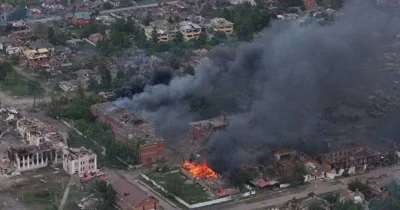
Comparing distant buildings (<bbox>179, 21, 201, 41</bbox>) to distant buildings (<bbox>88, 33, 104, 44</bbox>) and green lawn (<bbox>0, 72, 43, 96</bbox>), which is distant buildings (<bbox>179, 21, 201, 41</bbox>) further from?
green lawn (<bbox>0, 72, 43, 96</bbox>)

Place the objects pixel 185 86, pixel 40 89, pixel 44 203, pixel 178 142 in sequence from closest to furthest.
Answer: pixel 44 203, pixel 178 142, pixel 185 86, pixel 40 89

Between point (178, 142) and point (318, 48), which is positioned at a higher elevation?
point (318, 48)

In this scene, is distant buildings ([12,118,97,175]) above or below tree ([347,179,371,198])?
below

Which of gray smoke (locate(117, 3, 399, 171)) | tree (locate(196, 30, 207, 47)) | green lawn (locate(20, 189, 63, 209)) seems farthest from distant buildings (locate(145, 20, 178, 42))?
green lawn (locate(20, 189, 63, 209))

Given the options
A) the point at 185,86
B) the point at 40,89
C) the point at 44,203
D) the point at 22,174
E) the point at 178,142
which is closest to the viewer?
the point at 44,203

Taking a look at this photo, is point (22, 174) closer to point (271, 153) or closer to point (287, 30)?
point (271, 153)

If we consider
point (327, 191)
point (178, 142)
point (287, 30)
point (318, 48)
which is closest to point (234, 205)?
point (327, 191)
